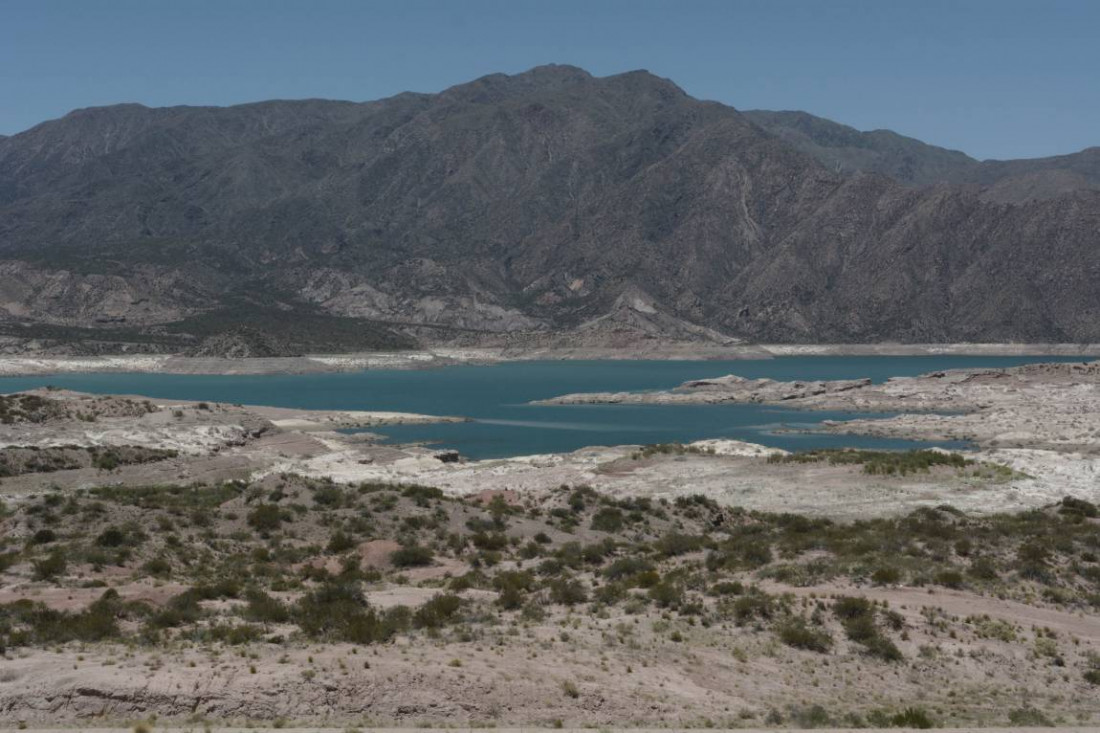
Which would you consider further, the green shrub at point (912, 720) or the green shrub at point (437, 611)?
the green shrub at point (437, 611)

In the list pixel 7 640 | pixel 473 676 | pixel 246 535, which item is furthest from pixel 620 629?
pixel 246 535

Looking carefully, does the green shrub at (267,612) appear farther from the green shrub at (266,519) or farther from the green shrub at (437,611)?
the green shrub at (266,519)

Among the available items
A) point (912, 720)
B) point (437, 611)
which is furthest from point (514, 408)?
point (912, 720)

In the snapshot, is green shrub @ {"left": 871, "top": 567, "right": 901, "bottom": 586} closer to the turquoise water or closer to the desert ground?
the desert ground

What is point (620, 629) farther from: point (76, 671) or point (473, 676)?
point (76, 671)

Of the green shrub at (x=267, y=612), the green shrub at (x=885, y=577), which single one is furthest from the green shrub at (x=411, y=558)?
the green shrub at (x=885, y=577)

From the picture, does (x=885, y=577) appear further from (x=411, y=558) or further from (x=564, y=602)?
(x=411, y=558)

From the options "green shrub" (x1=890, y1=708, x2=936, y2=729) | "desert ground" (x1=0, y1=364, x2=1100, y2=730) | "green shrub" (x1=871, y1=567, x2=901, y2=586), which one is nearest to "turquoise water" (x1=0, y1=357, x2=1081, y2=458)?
"desert ground" (x1=0, y1=364, x2=1100, y2=730)
